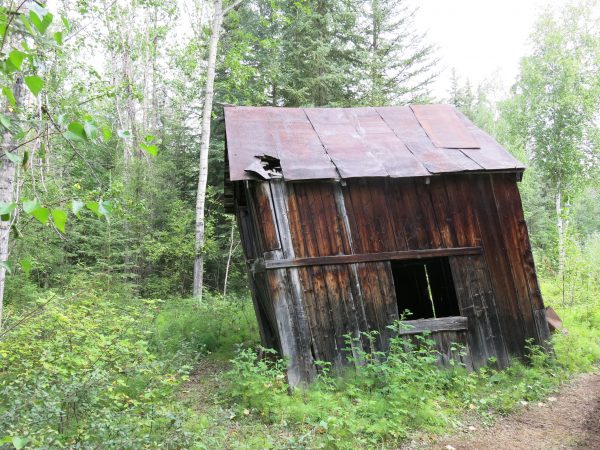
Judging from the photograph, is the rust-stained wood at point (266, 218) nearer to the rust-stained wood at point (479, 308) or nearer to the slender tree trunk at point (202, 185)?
the rust-stained wood at point (479, 308)

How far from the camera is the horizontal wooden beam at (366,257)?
696cm

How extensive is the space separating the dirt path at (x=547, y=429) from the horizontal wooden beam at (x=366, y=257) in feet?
8.44

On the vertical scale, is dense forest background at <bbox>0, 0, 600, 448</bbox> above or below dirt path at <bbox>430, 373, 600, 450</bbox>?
above

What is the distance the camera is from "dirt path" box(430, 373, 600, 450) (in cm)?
525

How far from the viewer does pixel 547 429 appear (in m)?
5.68

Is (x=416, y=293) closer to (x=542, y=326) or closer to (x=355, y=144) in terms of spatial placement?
(x=542, y=326)

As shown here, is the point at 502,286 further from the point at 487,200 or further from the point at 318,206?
the point at 318,206

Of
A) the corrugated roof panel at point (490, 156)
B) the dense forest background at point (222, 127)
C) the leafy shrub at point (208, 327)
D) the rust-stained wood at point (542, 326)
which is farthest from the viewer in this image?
the dense forest background at point (222, 127)

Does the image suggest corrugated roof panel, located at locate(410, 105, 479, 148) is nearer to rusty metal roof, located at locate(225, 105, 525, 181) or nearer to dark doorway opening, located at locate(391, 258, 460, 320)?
Result: rusty metal roof, located at locate(225, 105, 525, 181)

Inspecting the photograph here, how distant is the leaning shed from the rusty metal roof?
3 centimetres

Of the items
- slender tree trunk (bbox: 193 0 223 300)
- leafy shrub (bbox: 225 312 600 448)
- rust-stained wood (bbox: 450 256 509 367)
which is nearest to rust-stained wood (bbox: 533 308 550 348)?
leafy shrub (bbox: 225 312 600 448)

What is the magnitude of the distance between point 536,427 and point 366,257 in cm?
329

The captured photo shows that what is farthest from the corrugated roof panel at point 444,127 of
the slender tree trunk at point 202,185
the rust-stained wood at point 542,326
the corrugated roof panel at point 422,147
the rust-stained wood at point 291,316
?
the slender tree trunk at point 202,185

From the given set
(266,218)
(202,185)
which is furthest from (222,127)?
(266,218)
